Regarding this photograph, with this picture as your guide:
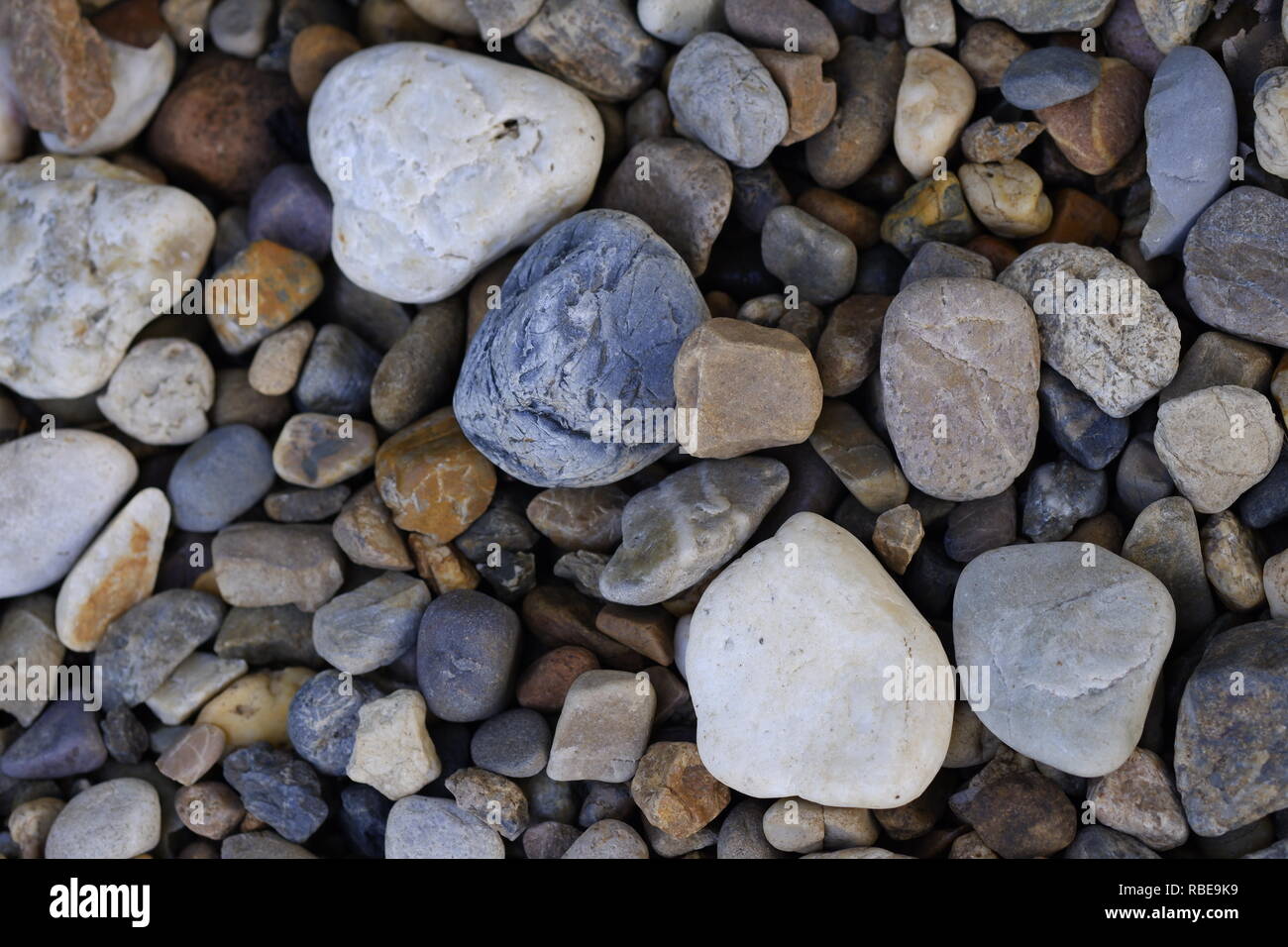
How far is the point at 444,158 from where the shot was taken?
10.5 feet

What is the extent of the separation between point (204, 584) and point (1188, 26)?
3520 millimetres

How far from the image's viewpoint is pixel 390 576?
333 centimetres

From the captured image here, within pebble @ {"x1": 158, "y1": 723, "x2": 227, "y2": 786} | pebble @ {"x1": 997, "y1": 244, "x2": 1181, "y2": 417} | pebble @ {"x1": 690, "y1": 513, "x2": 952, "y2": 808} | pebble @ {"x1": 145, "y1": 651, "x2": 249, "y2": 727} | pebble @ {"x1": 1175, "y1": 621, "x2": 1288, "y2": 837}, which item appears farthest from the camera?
pebble @ {"x1": 145, "y1": 651, "x2": 249, "y2": 727}

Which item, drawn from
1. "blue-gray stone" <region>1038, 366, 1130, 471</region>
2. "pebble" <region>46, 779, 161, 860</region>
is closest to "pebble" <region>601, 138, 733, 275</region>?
"blue-gray stone" <region>1038, 366, 1130, 471</region>

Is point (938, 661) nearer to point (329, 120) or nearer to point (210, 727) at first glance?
point (210, 727)

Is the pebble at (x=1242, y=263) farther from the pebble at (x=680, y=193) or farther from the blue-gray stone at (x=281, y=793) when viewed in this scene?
the blue-gray stone at (x=281, y=793)

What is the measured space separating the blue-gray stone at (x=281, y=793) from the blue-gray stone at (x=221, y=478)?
82cm

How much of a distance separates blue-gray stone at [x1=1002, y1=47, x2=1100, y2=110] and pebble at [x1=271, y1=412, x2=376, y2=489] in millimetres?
2281

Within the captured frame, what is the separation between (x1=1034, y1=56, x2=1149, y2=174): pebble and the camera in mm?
3080

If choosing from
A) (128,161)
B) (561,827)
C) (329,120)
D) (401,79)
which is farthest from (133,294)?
(561,827)

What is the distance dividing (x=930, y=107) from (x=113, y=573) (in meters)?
3.01

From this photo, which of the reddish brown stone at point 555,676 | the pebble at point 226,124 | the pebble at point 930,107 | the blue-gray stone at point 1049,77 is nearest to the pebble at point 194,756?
the reddish brown stone at point 555,676

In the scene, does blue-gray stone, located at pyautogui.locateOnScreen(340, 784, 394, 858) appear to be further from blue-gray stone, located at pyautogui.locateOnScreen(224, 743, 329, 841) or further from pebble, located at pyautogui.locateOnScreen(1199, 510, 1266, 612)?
pebble, located at pyautogui.locateOnScreen(1199, 510, 1266, 612)

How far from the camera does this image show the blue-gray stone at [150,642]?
3336 mm
